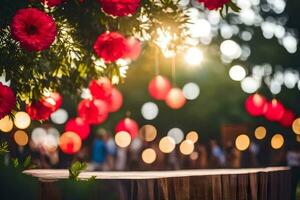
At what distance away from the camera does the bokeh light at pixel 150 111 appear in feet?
73.9

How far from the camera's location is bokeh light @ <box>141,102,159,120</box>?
22.5 meters

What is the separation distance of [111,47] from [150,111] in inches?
719

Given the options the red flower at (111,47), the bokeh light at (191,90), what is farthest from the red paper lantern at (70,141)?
the bokeh light at (191,90)

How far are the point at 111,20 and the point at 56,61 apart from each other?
0.67 m

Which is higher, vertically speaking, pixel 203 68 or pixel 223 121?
pixel 203 68

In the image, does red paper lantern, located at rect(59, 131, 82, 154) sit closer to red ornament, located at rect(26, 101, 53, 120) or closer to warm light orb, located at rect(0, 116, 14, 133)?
warm light orb, located at rect(0, 116, 14, 133)

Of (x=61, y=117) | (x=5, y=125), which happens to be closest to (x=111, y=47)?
(x=5, y=125)

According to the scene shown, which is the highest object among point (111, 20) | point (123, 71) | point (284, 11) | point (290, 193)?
point (284, 11)

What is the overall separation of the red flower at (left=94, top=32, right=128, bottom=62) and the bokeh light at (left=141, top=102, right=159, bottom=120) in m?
15.8

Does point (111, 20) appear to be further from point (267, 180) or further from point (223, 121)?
point (223, 121)

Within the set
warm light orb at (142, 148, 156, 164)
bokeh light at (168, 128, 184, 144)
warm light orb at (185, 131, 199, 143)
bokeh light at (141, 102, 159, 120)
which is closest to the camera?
bokeh light at (141, 102, 159, 120)

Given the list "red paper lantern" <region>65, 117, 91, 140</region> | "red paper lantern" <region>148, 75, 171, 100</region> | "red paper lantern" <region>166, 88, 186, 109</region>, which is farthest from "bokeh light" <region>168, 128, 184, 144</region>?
"red paper lantern" <region>148, 75, 171, 100</region>

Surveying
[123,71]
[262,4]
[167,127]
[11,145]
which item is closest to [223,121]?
[167,127]

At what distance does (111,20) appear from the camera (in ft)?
22.8
